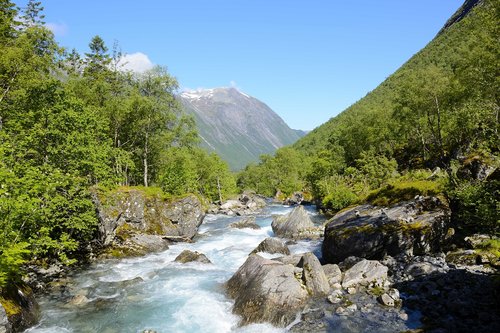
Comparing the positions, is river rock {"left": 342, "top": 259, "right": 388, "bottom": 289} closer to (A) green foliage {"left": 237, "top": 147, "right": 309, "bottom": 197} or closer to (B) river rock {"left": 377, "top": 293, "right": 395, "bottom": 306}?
(B) river rock {"left": 377, "top": 293, "right": 395, "bottom": 306}

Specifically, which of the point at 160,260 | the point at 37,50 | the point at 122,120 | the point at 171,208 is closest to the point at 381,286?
the point at 160,260

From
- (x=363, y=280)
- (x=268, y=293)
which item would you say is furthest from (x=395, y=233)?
(x=268, y=293)

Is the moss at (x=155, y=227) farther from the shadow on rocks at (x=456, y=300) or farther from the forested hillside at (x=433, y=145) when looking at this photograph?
the shadow on rocks at (x=456, y=300)

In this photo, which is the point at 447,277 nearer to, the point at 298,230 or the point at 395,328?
the point at 395,328

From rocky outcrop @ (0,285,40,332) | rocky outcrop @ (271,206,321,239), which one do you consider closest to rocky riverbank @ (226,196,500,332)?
rocky outcrop @ (0,285,40,332)

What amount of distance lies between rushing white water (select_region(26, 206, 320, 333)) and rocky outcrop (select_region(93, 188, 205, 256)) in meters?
2.25

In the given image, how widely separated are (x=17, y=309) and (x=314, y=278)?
1601cm

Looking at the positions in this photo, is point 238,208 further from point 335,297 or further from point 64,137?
point 335,297

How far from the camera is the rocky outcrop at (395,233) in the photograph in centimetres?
2353

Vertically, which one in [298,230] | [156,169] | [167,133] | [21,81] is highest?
[21,81]

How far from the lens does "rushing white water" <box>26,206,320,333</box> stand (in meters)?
17.2

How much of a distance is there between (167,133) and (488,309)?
4257 cm

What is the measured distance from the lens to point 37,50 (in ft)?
133

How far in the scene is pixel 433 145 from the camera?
228ft
